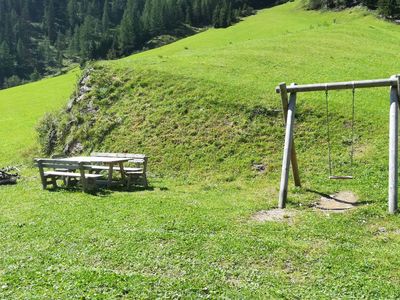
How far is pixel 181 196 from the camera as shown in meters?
17.2

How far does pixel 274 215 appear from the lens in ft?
46.5

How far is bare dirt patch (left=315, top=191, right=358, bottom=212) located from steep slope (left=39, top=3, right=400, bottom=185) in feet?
10.4

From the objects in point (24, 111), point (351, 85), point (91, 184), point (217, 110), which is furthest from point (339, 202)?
point (24, 111)

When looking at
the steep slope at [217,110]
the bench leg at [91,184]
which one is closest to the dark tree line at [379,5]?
the steep slope at [217,110]

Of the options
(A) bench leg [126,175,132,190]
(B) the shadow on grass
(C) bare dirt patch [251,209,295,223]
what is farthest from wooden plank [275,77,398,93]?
(A) bench leg [126,175,132,190]

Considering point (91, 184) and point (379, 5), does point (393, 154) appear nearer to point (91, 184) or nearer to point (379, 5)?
point (91, 184)

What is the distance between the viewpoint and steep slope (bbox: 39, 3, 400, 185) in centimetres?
2150

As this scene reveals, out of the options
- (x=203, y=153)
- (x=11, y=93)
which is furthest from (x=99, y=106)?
(x=11, y=93)

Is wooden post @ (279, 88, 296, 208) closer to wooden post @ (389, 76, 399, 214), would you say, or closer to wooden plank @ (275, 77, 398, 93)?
wooden plank @ (275, 77, 398, 93)

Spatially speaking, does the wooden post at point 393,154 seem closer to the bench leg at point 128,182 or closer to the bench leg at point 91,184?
the bench leg at point 128,182

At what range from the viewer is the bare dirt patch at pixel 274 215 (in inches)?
538

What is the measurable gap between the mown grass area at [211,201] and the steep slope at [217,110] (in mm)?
91

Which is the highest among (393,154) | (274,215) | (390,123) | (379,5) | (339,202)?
(379,5)

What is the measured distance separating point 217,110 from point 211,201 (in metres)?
8.99
